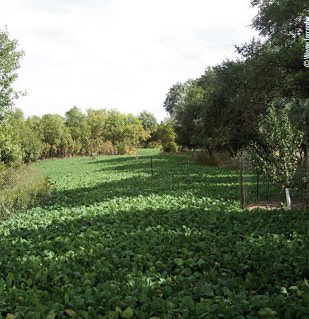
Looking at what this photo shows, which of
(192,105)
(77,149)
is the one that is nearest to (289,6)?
(192,105)

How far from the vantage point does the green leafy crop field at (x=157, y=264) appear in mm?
3861

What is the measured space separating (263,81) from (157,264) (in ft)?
38.9

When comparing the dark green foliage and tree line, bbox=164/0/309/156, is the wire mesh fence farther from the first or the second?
tree line, bbox=164/0/309/156

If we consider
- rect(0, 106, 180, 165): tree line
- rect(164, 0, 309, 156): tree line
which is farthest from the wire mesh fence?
rect(0, 106, 180, 165): tree line

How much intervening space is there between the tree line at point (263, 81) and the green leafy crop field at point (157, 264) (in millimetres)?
3877

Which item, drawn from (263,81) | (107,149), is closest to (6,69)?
(263,81)

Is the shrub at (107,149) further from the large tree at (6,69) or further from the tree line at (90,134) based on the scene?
the large tree at (6,69)

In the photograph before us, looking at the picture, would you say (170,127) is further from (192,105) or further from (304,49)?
(304,49)

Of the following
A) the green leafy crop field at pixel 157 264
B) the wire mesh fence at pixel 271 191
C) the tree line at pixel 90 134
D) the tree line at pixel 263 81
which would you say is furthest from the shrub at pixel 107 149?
the green leafy crop field at pixel 157 264

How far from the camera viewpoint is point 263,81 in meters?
15.2

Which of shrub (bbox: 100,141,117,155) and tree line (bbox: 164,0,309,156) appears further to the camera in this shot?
shrub (bbox: 100,141,117,155)

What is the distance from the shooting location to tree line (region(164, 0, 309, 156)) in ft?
44.2

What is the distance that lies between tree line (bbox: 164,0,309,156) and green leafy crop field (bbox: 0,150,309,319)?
3.88m

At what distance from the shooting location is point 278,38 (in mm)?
14852
